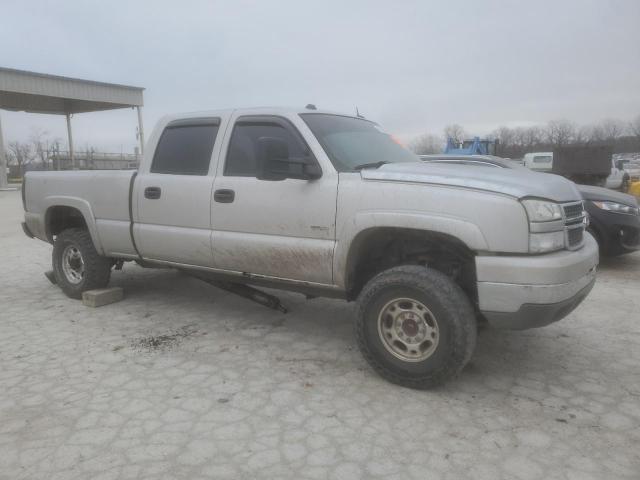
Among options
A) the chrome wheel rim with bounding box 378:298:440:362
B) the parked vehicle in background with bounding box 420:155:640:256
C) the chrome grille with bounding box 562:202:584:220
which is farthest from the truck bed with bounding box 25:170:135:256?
the parked vehicle in background with bounding box 420:155:640:256

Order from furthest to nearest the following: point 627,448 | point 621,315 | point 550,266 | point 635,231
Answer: point 635,231
point 621,315
point 550,266
point 627,448

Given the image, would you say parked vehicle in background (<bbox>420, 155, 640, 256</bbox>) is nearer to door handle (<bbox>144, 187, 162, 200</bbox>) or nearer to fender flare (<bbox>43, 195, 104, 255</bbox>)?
door handle (<bbox>144, 187, 162, 200</bbox>)

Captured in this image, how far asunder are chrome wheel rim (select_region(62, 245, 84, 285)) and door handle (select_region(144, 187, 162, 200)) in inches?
63.5

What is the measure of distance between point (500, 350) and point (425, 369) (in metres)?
1.14

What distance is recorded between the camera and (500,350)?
13.8 ft

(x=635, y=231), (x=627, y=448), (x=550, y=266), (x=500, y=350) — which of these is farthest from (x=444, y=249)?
(x=635, y=231)

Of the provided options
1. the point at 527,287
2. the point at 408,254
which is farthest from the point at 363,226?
the point at 527,287

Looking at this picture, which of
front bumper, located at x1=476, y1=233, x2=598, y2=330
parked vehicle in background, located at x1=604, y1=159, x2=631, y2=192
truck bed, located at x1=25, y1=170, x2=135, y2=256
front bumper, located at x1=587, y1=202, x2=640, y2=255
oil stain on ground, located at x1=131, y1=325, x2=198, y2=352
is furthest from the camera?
parked vehicle in background, located at x1=604, y1=159, x2=631, y2=192

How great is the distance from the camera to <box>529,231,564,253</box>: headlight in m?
3.07

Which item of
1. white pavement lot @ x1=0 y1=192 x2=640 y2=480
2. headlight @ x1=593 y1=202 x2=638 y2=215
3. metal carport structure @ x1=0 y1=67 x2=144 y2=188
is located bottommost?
white pavement lot @ x1=0 y1=192 x2=640 y2=480

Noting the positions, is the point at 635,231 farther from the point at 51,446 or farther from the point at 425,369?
the point at 51,446

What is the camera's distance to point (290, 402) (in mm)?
3328

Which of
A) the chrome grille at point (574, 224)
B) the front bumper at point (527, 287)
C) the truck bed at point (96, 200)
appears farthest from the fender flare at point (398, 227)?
the truck bed at point (96, 200)

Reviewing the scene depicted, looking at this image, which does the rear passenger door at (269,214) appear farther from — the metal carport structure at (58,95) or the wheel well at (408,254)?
the metal carport structure at (58,95)
